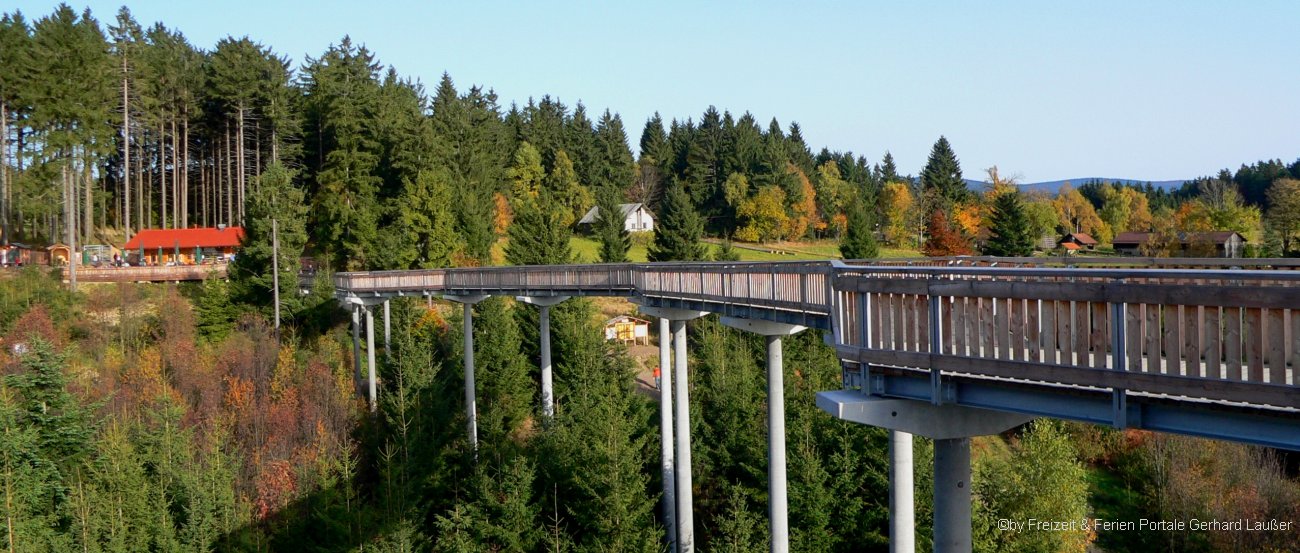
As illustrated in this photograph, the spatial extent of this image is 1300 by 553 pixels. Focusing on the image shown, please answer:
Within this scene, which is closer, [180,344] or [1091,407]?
[1091,407]

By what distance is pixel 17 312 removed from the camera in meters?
49.1

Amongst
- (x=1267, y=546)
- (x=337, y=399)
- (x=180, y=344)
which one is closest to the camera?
(x=1267, y=546)

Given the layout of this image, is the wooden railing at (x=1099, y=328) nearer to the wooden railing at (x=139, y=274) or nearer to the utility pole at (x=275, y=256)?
the utility pole at (x=275, y=256)

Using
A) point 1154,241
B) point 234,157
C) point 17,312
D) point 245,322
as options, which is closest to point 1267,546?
point 1154,241

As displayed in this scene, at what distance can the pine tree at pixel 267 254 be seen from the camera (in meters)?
52.2

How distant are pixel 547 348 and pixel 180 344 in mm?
21825

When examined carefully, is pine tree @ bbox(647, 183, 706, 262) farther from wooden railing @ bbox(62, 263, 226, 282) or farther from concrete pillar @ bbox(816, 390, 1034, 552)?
concrete pillar @ bbox(816, 390, 1034, 552)

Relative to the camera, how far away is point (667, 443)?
30.6 metres

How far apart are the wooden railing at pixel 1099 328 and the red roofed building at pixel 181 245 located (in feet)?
201

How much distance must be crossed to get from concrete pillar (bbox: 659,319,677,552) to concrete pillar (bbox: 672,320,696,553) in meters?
2.10

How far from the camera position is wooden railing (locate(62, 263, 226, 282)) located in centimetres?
5619

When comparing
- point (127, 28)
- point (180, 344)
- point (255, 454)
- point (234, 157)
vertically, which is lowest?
point (255, 454)

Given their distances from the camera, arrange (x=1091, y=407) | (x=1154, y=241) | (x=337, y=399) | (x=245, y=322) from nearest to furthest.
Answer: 1. (x=1091, y=407)
2. (x=337, y=399)
3. (x=245, y=322)
4. (x=1154, y=241)

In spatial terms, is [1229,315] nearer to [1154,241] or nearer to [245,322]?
[245,322]
